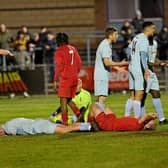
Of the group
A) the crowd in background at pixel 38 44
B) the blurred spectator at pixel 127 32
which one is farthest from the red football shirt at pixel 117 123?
the blurred spectator at pixel 127 32

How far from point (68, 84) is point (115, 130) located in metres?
2.55

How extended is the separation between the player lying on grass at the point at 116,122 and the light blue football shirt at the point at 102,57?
10.0ft

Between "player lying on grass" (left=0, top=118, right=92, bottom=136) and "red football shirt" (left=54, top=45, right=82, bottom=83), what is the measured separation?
2417 millimetres

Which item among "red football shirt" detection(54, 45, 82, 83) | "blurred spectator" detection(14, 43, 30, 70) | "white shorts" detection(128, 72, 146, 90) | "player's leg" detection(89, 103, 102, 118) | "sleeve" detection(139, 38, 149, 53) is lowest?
"blurred spectator" detection(14, 43, 30, 70)

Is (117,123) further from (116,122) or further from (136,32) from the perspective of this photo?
(136,32)

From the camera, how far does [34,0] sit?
38.0m

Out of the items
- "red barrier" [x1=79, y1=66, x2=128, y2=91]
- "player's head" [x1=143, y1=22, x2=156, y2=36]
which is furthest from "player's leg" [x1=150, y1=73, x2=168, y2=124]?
"red barrier" [x1=79, y1=66, x2=128, y2=91]

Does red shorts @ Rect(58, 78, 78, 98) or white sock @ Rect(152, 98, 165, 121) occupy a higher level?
red shorts @ Rect(58, 78, 78, 98)

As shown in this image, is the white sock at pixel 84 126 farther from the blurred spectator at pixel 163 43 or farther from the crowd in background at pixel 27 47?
the blurred spectator at pixel 163 43

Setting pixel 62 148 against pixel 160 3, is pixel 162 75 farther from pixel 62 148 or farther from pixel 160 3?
pixel 62 148

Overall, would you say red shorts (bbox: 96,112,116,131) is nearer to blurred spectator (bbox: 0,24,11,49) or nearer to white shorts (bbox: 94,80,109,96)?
white shorts (bbox: 94,80,109,96)

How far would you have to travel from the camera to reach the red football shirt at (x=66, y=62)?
733 inches

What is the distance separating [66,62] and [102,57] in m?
1.06

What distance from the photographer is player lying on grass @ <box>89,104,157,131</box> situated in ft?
53.2
